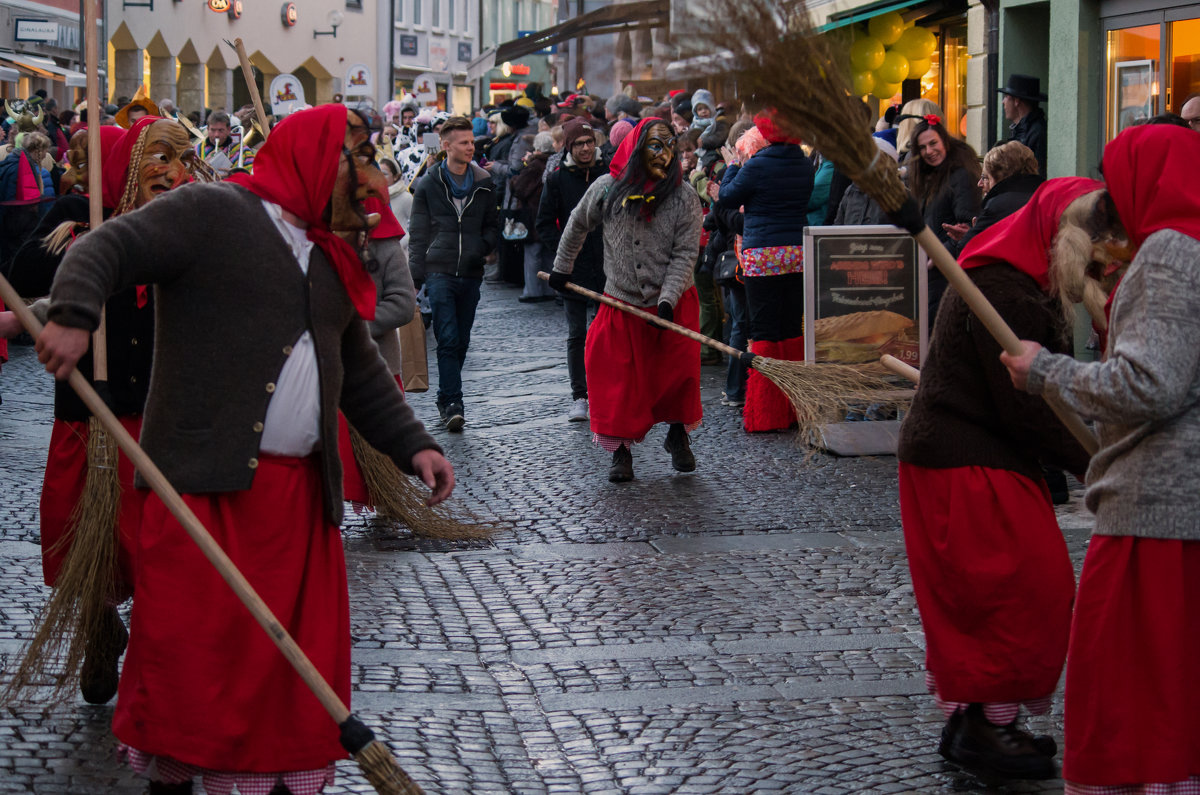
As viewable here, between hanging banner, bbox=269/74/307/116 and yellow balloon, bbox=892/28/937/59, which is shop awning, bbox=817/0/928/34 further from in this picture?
hanging banner, bbox=269/74/307/116

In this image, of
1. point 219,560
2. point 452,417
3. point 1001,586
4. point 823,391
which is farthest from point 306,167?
point 452,417

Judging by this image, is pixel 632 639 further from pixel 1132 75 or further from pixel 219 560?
pixel 1132 75

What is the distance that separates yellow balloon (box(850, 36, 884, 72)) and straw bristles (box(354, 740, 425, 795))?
43.3 feet

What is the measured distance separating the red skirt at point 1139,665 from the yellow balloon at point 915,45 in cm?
1362

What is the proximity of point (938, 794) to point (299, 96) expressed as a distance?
67.7ft

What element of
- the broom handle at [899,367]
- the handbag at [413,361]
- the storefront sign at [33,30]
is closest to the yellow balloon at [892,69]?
the handbag at [413,361]

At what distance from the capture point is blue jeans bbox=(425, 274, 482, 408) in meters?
11.5

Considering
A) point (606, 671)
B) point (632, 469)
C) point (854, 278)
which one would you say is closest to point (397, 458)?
point (606, 671)

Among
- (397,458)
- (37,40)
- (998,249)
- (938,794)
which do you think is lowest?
(938,794)

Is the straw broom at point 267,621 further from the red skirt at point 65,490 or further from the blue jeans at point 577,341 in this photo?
the blue jeans at point 577,341

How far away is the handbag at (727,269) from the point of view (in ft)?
40.0

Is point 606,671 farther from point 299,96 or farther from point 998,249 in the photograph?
point 299,96

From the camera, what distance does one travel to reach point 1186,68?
501 inches

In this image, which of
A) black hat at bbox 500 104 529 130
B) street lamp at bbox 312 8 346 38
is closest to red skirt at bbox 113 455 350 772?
black hat at bbox 500 104 529 130
